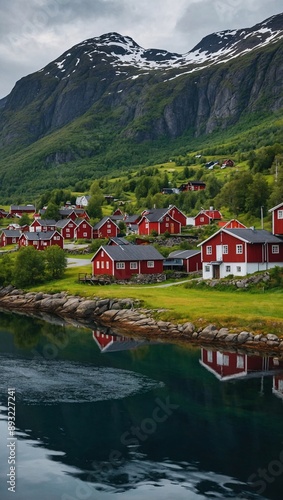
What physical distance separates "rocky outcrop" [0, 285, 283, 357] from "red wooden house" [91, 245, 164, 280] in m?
8.45

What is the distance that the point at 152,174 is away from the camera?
192 metres

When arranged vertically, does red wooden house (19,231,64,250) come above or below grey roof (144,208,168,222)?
below

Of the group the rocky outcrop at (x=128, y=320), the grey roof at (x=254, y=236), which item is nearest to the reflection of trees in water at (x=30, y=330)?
the rocky outcrop at (x=128, y=320)

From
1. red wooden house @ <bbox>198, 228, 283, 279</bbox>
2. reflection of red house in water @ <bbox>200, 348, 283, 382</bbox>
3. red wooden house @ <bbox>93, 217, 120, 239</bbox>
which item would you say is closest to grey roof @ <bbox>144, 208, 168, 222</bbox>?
red wooden house @ <bbox>93, 217, 120, 239</bbox>

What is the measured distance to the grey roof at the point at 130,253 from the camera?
7200 cm

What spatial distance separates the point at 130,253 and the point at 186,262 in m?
7.50

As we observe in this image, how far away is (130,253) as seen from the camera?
7300 cm

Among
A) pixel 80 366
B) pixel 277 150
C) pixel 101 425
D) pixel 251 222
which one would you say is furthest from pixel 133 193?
pixel 101 425

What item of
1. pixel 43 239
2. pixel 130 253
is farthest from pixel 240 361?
pixel 43 239

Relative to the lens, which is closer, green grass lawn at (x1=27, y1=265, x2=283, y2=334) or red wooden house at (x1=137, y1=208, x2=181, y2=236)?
green grass lawn at (x1=27, y1=265, x2=283, y2=334)

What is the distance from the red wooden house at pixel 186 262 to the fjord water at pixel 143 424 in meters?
30.7

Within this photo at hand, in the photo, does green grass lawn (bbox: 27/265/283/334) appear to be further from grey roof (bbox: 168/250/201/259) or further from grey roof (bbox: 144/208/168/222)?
grey roof (bbox: 144/208/168/222)

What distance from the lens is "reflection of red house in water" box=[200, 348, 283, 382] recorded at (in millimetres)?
36656

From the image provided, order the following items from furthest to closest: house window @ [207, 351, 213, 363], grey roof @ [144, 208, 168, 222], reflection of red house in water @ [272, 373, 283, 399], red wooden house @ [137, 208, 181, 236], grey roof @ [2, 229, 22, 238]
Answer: grey roof @ [2, 229, 22, 238]
grey roof @ [144, 208, 168, 222]
red wooden house @ [137, 208, 181, 236]
house window @ [207, 351, 213, 363]
reflection of red house in water @ [272, 373, 283, 399]
